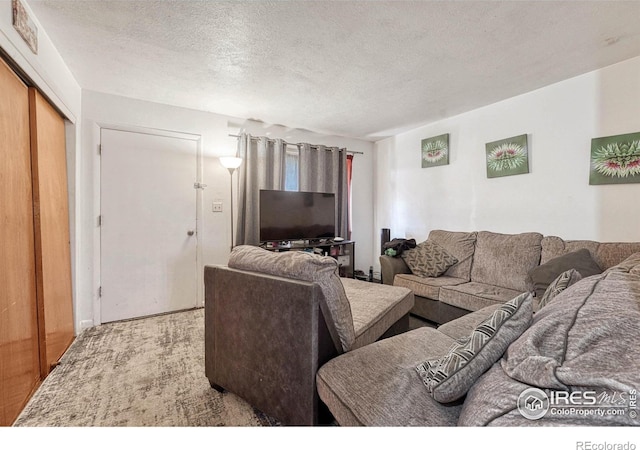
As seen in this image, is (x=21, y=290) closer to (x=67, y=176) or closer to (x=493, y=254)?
(x=67, y=176)

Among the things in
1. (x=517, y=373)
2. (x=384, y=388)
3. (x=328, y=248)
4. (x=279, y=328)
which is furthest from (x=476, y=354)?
(x=328, y=248)

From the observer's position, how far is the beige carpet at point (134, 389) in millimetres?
1441

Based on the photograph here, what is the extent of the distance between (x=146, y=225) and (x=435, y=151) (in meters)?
3.54

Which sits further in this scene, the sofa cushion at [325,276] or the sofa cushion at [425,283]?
the sofa cushion at [425,283]

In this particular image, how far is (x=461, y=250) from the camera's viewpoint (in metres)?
2.98

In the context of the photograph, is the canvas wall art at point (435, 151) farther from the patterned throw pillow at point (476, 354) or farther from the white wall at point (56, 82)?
the white wall at point (56, 82)

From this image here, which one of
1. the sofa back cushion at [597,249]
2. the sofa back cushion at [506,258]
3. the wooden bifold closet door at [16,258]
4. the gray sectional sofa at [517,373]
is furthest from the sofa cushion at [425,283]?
the wooden bifold closet door at [16,258]

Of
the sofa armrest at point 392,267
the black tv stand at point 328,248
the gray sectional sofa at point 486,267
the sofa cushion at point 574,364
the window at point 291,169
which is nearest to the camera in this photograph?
the sofa cushion at point 574,364

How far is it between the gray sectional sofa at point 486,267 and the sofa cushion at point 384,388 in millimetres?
1213

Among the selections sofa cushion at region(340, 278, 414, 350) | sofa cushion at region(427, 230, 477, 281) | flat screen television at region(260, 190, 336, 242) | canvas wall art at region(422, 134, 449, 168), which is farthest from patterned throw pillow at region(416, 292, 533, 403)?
canvas wall art at region(422, 134, 449, 168)

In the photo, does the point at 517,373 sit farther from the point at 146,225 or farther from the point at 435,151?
the point at 435,151

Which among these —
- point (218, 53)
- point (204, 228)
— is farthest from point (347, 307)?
point (204, 228)

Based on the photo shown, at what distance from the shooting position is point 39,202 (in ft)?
5.87
